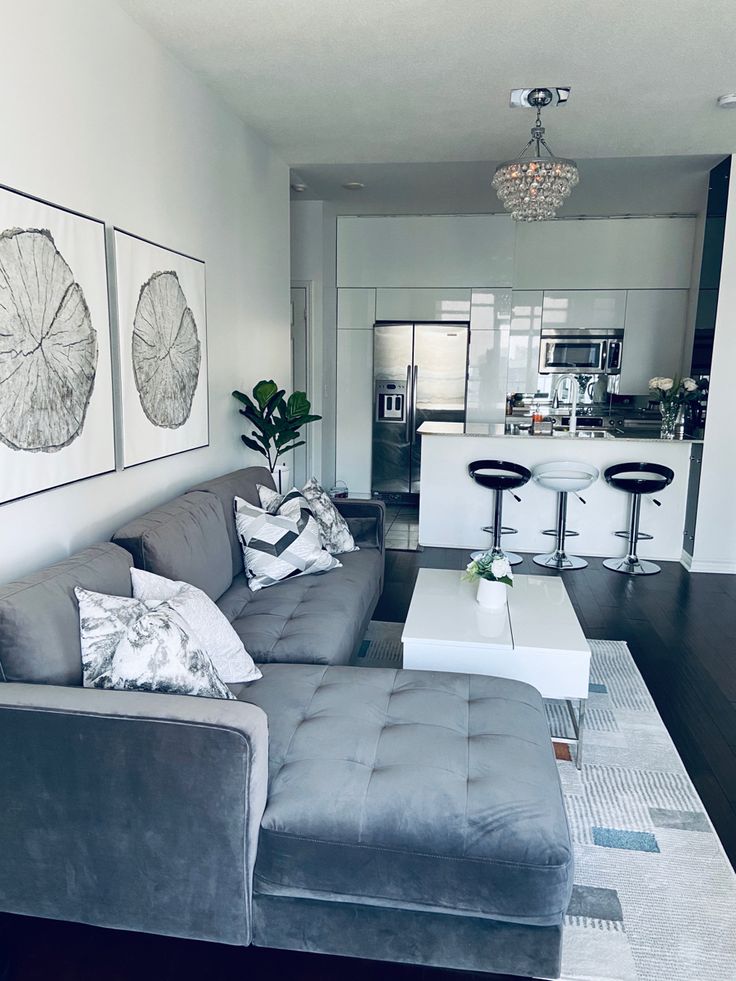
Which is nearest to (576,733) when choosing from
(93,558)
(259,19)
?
(93,558)

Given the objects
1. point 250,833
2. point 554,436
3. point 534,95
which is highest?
point 534,95

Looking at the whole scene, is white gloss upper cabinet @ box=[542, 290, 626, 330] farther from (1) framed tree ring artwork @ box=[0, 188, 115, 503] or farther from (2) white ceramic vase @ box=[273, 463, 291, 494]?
(1) framed tree ring artwork @ box=[0, 188, 115, 503]

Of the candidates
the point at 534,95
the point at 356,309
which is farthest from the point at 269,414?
the point at 356,309

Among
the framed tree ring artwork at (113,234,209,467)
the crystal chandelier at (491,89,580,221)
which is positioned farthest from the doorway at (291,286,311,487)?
the crystal chandelier at (491,89,580,221)

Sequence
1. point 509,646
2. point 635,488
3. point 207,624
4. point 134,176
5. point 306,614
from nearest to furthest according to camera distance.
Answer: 1. point 207,624
2. point 509,646
3. point 306,614
4. point 134,176
5. point 635,488

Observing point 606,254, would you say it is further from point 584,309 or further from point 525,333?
point 525,333

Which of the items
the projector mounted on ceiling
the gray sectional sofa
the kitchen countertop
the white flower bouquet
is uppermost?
the projector mounted on ceiling

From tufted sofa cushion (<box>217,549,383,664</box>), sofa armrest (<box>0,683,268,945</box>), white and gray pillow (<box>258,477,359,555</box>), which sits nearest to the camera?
sofa armrest (<box>0,683,268,945</box>)

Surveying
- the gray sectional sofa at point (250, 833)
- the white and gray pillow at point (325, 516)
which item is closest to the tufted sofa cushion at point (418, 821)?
the gray sectional sofa at point (250, 833)

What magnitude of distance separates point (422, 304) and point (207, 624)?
5310 millimetres

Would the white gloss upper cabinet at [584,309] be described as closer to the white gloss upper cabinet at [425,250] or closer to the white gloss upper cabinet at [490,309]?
the white gloss upper cabinet at [490,309]

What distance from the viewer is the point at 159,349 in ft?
10.6

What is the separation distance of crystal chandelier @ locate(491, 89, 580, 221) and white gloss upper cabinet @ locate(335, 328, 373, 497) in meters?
3.41

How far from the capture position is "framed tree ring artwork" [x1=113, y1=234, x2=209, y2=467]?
293cm
